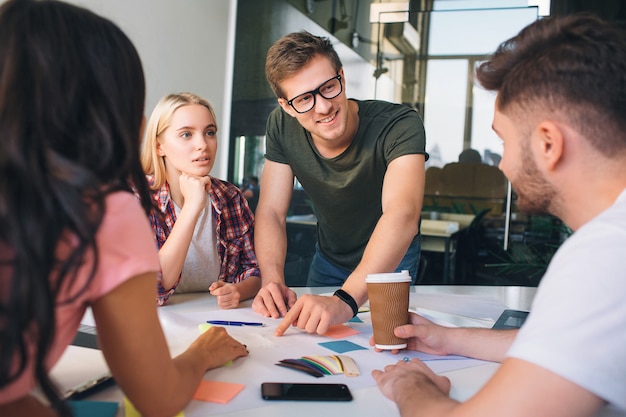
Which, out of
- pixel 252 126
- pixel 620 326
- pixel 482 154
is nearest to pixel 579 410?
pixel 620 326

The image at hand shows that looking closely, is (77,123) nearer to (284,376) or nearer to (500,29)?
(284,376)

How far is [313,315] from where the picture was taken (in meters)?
1.42

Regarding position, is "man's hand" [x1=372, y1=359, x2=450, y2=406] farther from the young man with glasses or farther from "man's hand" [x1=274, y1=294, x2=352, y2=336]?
the young man with glasses

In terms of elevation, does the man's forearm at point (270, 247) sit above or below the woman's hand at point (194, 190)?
below

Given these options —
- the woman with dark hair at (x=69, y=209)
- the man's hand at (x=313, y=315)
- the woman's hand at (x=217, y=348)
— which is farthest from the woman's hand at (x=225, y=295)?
the woman with dark hair at (x=69, y=209)

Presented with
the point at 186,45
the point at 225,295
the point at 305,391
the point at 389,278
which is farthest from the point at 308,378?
the point at 186,45

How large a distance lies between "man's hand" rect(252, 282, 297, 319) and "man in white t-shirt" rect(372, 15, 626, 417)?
1.44 ft

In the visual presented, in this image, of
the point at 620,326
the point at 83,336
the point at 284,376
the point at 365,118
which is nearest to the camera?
the point at 620,326

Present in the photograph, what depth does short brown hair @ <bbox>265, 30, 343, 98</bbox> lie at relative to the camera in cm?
211

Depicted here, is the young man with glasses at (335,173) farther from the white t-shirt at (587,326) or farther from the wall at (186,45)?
the wall at (186,45)

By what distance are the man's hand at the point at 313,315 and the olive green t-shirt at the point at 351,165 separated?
0.86 meters

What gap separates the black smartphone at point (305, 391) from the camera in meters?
1.02

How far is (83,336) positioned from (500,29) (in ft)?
13.7

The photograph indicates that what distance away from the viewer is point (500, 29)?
4.64m
